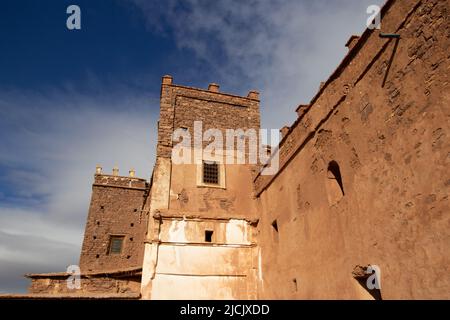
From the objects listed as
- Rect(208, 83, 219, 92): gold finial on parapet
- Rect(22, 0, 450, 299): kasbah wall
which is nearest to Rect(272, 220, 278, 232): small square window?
Rect(22, 0, 450, 299): kasbah wall

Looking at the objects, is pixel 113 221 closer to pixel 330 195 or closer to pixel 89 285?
pixel 89 285

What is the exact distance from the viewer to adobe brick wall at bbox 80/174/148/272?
70.3 ft

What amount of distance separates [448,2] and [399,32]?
966 millimetres

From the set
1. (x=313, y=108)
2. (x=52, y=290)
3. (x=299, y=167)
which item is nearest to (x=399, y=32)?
(x=313, y=108)

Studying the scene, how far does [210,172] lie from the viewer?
1309 centimetres

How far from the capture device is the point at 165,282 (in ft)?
34.3

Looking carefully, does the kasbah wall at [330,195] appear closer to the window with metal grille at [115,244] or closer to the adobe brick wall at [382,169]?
the adobe brick wall at [382,169]

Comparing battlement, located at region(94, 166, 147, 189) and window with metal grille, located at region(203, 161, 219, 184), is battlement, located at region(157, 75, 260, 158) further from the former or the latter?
battlement, located at region(94, 166, 147, 189)

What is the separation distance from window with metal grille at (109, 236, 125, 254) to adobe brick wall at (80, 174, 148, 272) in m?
0.22

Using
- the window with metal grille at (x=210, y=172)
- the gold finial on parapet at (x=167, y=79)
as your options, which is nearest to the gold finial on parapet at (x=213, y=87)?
the gold finial on parapet at (x=167, y=79)

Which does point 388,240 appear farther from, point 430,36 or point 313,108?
point 313,108

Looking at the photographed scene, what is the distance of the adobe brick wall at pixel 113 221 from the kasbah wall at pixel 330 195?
6940mm

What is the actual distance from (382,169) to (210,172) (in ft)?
26.5

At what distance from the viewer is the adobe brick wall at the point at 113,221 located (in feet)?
70.3
